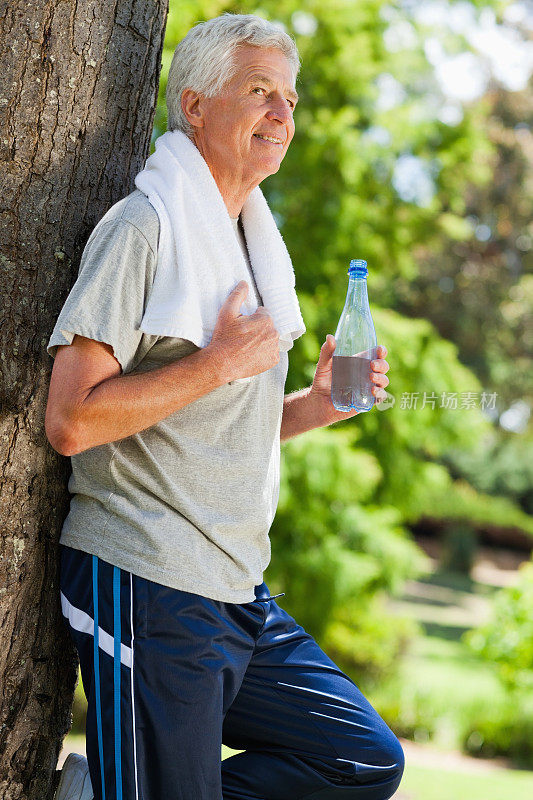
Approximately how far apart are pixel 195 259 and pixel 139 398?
0.31 meters

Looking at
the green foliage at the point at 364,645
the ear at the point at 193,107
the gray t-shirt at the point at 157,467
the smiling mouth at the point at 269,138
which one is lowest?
the green foliage at the point at 364,645

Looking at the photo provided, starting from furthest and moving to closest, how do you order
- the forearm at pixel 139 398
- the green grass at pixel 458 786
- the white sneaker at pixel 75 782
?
A: the green grass at pixel 458 786, the white sneaker at pixel 75 782, the forearm at pixel 139 398

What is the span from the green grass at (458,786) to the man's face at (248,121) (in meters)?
5.49

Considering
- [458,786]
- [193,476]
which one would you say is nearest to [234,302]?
[193,476]

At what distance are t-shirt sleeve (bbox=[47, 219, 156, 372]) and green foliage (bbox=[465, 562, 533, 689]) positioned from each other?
6.64 m

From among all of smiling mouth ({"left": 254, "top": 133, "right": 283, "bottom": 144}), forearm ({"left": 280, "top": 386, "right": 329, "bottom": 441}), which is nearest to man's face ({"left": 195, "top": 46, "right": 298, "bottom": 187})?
smiling mouth ({"left": 254, "top": 133, "right": 283, "bottom": 144})

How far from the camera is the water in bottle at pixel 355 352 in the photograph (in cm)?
200

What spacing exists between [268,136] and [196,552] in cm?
84

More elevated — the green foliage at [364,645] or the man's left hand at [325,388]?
the man's left hand at [325,388]

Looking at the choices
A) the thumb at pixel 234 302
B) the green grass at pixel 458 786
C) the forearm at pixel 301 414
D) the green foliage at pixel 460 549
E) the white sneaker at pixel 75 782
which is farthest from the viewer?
the green foliage at pixel 460 549

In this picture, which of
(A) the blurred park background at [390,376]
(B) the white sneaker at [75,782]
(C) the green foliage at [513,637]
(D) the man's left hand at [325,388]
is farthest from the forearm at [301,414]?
(C) the green foliage at [513,637]

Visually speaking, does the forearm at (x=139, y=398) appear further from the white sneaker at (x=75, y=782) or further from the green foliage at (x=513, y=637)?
the green foliage at (x=513, y=637)

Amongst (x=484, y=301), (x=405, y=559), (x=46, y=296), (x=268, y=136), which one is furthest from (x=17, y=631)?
(x=484, y=301)

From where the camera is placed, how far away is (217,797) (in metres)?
1.65
